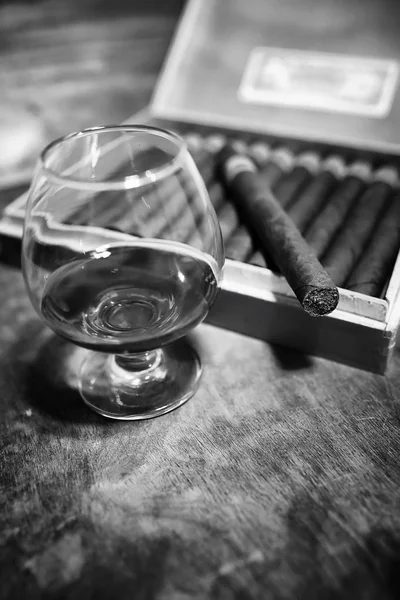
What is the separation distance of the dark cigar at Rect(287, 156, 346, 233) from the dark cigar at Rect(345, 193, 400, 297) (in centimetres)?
11

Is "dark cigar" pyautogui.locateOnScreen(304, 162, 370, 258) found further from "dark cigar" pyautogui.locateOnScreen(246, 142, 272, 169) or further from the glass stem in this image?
the glass stem

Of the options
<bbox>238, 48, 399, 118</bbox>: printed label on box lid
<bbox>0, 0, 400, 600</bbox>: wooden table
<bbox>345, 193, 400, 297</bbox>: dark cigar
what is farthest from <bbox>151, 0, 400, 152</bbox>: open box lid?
<bbox>0, 0, 400, 600</bbox>: wooden table

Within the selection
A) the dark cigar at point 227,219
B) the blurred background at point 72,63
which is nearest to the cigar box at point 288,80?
the blurred background at point 72,63

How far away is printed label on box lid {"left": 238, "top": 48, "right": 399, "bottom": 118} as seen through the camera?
121cm

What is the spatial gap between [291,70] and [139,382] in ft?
2.89

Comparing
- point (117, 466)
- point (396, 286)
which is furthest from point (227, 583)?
point (396, 286)

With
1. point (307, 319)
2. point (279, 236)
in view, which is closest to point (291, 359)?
point (307, 319)

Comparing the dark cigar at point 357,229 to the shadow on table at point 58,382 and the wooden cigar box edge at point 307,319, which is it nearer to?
the wooden cigar box edge at point 307,319

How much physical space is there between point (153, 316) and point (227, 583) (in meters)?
0.32

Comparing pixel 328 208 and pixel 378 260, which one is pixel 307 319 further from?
pixel 328 208

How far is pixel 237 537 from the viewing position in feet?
1.90

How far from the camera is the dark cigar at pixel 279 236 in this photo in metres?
0.71

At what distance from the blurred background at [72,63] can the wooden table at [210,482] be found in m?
0.68

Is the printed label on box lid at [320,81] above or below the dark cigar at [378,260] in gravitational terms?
above
